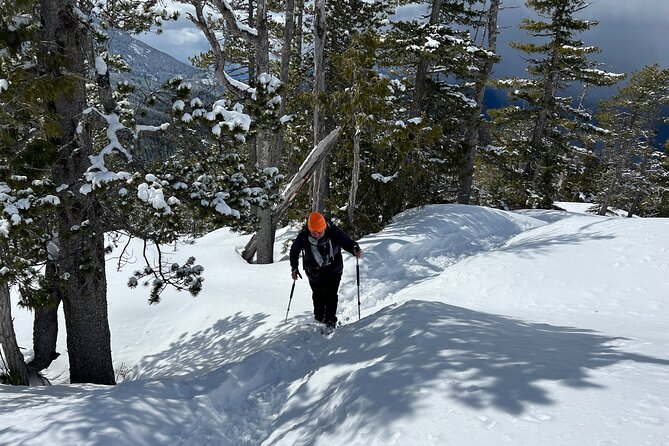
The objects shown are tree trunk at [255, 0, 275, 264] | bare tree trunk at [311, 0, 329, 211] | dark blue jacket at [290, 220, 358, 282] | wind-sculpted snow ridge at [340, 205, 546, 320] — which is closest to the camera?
dark blue jacket at [290, 220, 358, 282]

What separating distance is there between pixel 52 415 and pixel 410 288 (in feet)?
25.1

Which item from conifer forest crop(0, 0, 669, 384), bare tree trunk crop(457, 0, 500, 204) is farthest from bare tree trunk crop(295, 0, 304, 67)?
bare tree trunk crop(457, 0, 500, 204)

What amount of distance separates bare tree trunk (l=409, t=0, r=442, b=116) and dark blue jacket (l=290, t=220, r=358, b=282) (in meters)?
11.1

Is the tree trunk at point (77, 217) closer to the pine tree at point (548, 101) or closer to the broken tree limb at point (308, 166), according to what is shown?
the broken tree limb at point (308, 166)

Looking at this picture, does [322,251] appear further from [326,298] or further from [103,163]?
[103,163]

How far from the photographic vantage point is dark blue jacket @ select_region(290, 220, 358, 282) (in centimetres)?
671

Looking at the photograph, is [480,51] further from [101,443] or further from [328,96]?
[101,443]

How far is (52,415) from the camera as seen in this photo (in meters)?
3.92

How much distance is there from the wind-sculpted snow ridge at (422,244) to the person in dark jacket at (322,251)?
1.63 m

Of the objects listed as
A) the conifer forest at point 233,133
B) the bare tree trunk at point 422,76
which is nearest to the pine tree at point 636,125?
the conifer forest at point 233,133

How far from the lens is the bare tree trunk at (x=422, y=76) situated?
51.6 ft

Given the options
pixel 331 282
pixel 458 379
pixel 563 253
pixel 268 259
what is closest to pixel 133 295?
pixel 268 259

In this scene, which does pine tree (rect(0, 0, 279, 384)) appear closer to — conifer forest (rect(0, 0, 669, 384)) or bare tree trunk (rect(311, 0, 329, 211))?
conifer forest (rect(0, 0, 669, 384))

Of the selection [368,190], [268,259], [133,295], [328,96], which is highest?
[328,96]
